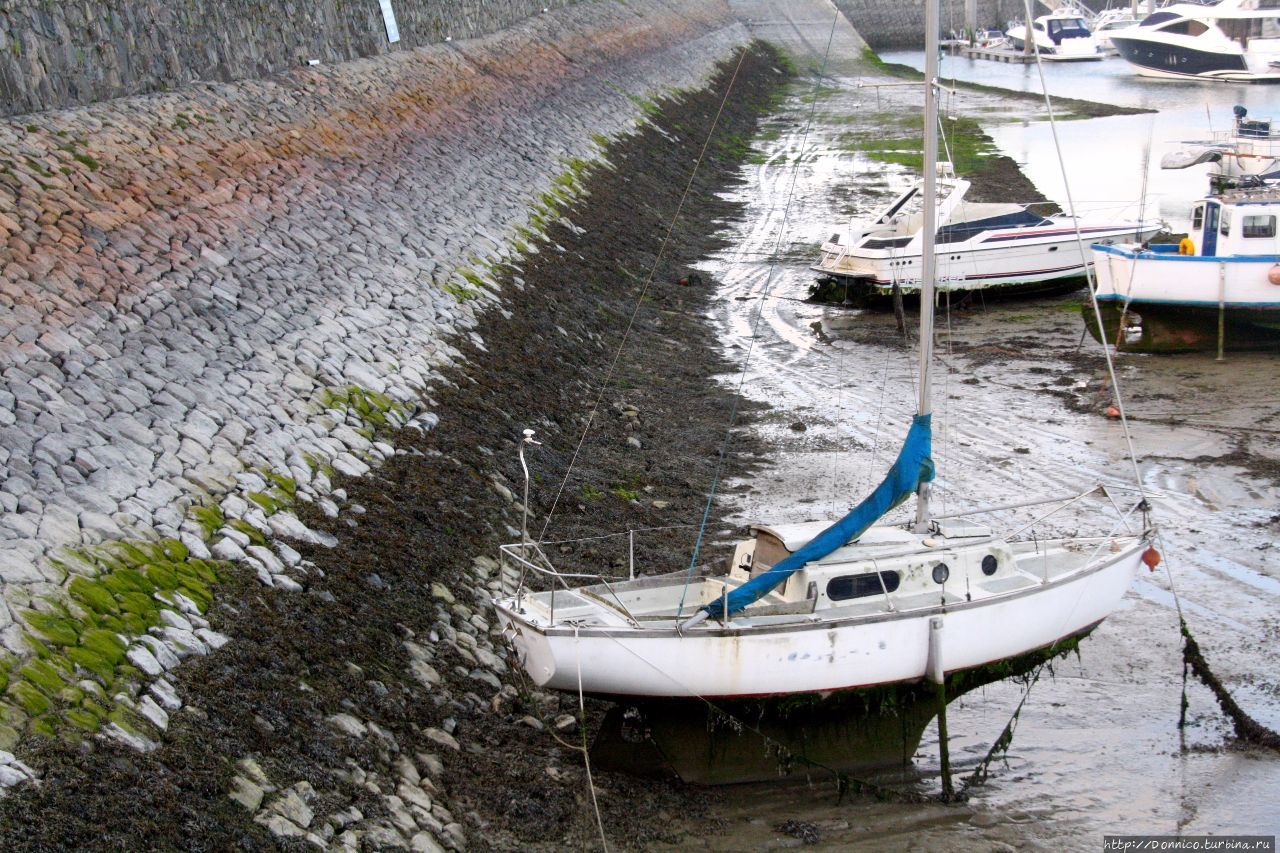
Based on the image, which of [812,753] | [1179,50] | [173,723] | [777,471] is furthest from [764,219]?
[1179,50]

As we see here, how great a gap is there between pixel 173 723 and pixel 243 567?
2.58 meters

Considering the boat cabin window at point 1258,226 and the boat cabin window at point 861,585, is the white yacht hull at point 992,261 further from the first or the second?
the boat cabin window at point 861,585

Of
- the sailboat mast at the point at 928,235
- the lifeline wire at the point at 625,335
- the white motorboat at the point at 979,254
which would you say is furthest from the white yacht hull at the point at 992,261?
the sailboat mast at the point at 928,235

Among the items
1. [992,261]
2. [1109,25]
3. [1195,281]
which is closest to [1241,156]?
[992,261]

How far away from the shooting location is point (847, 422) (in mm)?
23672

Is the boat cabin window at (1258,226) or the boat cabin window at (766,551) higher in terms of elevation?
the boat cabin window at (766,551)

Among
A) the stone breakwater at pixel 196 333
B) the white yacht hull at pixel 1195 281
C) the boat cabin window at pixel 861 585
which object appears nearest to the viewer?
the stone breakwater at pixel 196 333

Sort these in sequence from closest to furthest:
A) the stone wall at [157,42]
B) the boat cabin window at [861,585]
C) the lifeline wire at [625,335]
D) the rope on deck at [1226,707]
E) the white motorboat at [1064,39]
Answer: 1. the boat cabin window at [861,585]
2. the rope on deck at [1226,707]
3. the lifeline wire at [625,335]
4. the stone wall at [157,42]
5. the white motorboat at [1064,39]

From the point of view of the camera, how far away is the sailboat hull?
12312 mm

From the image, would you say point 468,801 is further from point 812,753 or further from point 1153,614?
point 1153,614

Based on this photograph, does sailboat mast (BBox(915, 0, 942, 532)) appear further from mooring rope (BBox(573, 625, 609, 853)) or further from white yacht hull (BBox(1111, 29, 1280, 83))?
white yacht hull (BBox(1111, 29, 1280, 83))

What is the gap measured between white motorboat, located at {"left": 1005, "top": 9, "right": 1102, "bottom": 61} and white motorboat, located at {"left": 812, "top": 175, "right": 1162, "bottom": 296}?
66.5 meters

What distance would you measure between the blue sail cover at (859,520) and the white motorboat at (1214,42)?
71.4 metres

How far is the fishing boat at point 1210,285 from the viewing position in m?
26.6
